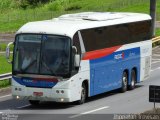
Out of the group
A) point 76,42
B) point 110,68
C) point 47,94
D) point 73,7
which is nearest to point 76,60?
point 76,42

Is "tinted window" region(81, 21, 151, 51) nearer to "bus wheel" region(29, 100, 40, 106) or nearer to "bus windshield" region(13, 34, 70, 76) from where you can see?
"bus windshield" region(13, 34, 70, 76)

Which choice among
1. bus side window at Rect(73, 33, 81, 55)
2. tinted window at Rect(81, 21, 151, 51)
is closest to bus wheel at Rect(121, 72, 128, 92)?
tinted window at Rect(81, 21, 151, 51)

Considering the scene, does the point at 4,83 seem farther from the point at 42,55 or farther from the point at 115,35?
the point at 42,55

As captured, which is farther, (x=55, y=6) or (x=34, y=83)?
(x=55, y=6)

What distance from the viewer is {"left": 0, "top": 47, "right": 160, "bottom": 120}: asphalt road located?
22.4m

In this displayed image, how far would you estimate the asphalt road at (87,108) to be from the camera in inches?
881

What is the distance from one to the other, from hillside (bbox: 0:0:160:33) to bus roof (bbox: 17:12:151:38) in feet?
139

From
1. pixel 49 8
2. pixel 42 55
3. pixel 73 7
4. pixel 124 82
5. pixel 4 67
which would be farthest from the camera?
pixel 49 8

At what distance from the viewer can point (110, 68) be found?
89.4ft

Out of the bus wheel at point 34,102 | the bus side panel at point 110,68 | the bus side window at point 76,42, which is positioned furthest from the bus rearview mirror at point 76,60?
the bus wheel at point 34,102

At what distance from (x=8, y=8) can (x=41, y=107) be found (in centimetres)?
7748

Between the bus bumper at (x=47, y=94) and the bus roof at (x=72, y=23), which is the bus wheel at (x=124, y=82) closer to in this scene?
the bus roof at (x=72, y=23)

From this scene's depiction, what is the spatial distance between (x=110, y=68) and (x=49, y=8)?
73.2 m

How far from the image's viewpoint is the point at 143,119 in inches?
753
